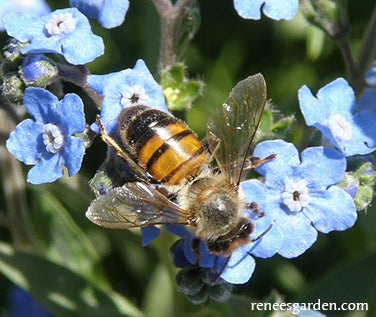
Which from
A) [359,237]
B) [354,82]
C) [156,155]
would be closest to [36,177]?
[156,155]

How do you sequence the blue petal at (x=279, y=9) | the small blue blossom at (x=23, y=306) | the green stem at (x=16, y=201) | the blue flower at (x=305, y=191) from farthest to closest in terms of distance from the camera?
the small blue blossom at (x=23, y=306) < the green stem at (x=16, y=201) < the blue petal at (x=279, y=9) < the blue flower at (x=305, y=191)

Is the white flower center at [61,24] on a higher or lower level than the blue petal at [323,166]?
higher

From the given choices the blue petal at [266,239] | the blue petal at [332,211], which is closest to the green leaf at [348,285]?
the blue petal at [332,211]

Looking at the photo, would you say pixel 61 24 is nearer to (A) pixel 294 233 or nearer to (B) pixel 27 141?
(B) pixel 27 141

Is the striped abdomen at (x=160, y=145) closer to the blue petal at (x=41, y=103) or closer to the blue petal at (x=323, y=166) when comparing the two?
the blue petal at (x=41, y=103)

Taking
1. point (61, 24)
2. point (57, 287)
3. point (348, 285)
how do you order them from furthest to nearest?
point (348, 285) → point (57, 287) → point (61, 24)

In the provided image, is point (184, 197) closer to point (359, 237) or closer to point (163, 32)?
point (163, 32)

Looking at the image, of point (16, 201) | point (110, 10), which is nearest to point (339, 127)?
point (110, 10)
